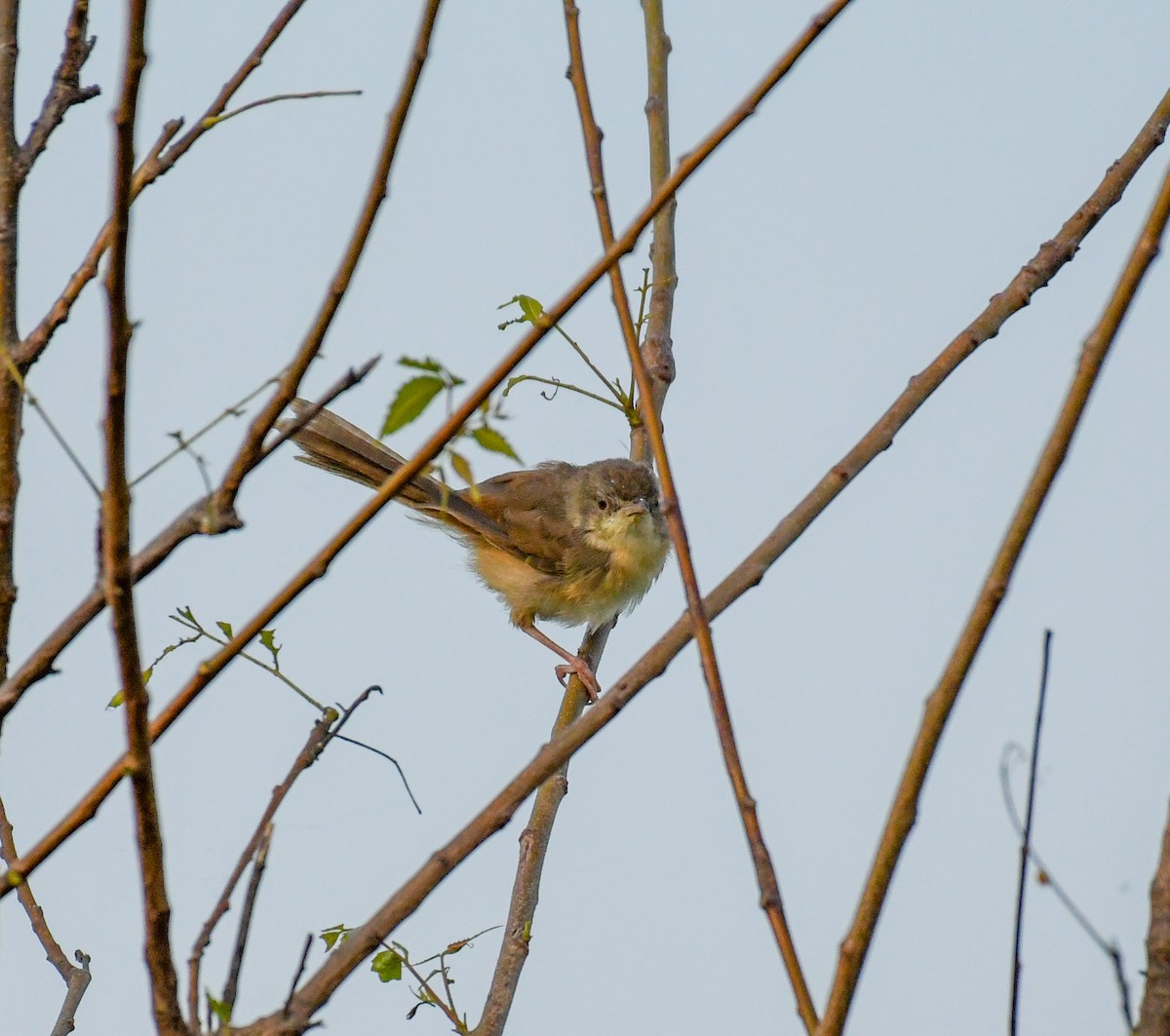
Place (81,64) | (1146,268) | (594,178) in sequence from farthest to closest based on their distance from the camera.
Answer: (81,64), (594,178), (1146,268)

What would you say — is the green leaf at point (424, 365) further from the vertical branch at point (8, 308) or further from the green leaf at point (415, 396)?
the vertical branch at point (8, 308)

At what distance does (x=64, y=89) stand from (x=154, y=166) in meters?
0.21

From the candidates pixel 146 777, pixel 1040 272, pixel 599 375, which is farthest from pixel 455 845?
pixel 599 375

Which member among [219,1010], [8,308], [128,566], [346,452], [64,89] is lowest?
[219,1010]

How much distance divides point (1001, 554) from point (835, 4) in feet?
2.19

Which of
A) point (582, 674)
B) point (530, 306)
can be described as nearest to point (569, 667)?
point (582, 674)

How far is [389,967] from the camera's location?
2992 mm

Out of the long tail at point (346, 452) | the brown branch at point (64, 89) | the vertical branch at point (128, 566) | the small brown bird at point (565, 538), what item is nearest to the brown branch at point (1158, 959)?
the vertical branch at point (128, 566)

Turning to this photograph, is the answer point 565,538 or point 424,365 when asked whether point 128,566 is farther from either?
point 565,538

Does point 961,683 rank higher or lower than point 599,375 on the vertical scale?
lower

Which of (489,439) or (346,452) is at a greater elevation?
(346,452)

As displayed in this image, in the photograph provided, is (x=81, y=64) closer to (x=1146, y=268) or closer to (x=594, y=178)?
(x=594, y=178)

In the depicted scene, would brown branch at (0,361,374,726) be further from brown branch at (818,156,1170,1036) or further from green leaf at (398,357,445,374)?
brown branch at (818,156,1170,1036)

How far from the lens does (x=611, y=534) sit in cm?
619
